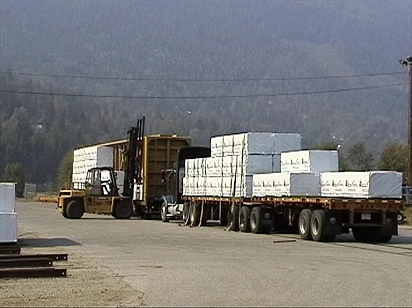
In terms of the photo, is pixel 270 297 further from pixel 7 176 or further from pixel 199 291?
pixel 7 176

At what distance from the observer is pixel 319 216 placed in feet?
78.9

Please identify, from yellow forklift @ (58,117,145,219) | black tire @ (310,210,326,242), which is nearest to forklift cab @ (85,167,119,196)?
yellow forklift @ (58,117,145,219)

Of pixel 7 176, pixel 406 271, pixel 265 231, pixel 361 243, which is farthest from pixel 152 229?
pixel 7 176

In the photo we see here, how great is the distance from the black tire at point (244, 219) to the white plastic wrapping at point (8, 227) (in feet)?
31.6

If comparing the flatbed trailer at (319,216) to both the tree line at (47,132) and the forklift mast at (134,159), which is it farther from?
the tree line at (47,132)

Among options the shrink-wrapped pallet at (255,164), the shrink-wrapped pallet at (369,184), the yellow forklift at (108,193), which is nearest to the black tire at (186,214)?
the shrink-wrapped pallet at (255,164)

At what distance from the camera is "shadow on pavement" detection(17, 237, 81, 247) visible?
891 inches

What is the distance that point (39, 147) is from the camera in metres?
137

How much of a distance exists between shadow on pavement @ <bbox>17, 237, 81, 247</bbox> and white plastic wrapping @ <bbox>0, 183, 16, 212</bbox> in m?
1.21

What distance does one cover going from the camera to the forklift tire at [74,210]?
4047 cm

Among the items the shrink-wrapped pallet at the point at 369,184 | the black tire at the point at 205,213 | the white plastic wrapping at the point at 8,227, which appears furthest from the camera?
the black tire at the point at 205,213

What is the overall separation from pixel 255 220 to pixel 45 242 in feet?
25.3

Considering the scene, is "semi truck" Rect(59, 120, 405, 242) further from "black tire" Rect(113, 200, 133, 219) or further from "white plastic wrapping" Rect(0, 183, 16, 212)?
"white plastic wrapping" Rect(0, 183, 16, 212)

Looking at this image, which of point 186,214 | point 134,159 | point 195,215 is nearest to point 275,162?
point 195,215
